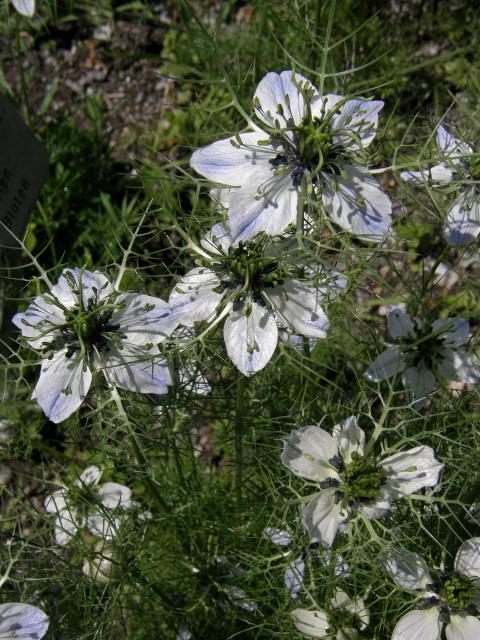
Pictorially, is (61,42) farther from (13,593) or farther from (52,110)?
(13,593)

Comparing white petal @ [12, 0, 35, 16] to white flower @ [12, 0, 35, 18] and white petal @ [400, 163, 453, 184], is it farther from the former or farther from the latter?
white petal @ [400, 163, 453, 184]

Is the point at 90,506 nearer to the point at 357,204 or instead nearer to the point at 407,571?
the point at 407,571

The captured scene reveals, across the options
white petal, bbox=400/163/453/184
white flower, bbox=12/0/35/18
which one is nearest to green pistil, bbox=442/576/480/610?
white petal, bbox=400/163/453/184

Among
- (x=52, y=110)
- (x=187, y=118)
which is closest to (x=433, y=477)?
(x=187, y=118)

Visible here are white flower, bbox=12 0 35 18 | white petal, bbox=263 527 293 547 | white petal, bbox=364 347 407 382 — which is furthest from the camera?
white flower, bbox=12 0 35 18

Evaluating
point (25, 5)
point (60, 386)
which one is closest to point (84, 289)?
point (60, 386)

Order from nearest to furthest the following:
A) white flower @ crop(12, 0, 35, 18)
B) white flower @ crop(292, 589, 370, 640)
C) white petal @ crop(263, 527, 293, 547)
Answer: white flower @ crop(292, 589, 370, 640)
white petal @ crop(263, 527, 293, 547)
white flower @ crop(12, 0, 35, 18)

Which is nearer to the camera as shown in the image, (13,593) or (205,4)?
(13,593)
